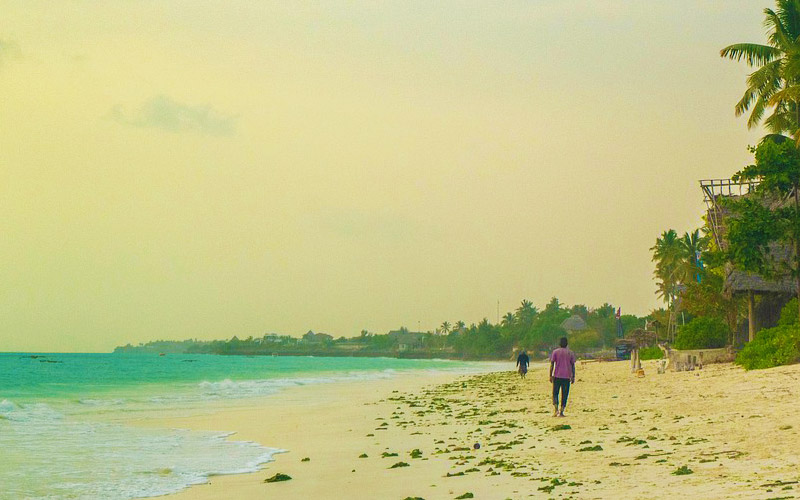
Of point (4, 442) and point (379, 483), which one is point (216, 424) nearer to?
point (4, 442)

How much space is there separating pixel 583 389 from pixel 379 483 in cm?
1646

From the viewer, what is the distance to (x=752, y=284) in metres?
30.1

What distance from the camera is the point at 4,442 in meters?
20.0

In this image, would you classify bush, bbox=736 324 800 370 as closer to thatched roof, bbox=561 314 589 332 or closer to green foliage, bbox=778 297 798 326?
green foliage, bbox=778 297 798 326

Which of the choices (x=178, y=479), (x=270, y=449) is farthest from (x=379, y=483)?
(x=270, y=449)

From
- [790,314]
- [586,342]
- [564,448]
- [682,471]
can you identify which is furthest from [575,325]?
[682,471]

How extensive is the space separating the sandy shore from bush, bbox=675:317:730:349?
14.7m

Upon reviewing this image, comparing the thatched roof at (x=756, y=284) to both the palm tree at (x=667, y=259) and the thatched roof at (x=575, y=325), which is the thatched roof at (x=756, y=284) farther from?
the thatched roof at (x=575, y=325)

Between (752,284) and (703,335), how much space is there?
8740 mm

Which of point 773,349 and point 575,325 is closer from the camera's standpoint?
point 773,349

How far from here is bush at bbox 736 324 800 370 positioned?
2300cm

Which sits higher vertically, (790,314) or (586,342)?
(790,314)

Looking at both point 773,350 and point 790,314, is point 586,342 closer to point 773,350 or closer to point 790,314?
point 790,314

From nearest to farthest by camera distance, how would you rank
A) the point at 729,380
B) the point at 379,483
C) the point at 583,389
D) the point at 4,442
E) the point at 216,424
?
the point at 379,483 < the point at 4,442 < the point at 729,380 < the point at 216,424 < the point at 583,389
